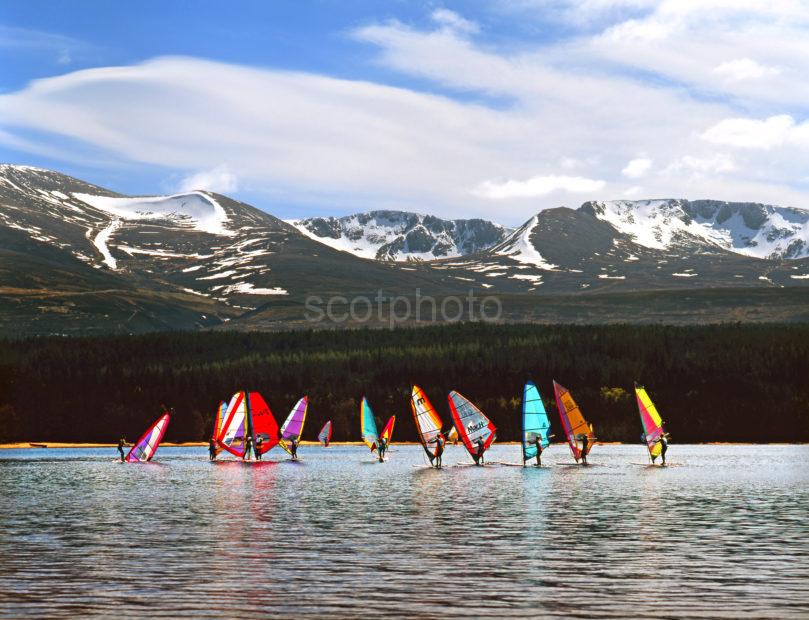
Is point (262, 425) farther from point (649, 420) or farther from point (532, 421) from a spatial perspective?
point (649, 420)

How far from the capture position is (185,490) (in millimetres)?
85625

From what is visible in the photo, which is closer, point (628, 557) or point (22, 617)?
point (22, 617)

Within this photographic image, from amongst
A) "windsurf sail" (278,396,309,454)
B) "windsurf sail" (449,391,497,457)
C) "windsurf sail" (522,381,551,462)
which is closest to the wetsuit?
"windsurf sail" (449,391,497,457)

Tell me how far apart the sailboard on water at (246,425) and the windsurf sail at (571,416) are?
108 feet

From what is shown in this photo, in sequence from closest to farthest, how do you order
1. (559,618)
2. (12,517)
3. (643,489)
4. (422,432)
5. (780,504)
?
(559,618) → (12,517) → (780,504) → (643,489) → (422,432)

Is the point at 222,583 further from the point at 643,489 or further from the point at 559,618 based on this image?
the point at 643,489

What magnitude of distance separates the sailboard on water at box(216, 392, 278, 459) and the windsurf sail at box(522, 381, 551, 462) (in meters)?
28.9

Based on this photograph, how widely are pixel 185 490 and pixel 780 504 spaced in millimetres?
42011

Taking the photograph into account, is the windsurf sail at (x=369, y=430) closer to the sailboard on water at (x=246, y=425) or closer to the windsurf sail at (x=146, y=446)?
the sailboard on water at (x=246, y=425)

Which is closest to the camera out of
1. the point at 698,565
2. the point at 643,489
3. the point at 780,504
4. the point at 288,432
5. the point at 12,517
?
the point at 698,565

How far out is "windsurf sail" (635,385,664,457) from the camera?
378 feet

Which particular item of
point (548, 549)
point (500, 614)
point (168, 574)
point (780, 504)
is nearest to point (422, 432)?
point (780, 504)

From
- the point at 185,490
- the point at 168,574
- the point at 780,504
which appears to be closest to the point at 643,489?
the point at 780,504

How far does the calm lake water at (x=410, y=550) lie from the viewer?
32656 millimetres
